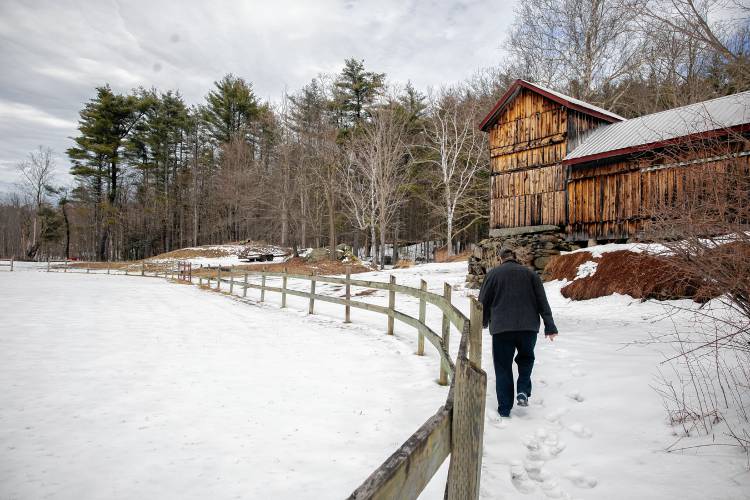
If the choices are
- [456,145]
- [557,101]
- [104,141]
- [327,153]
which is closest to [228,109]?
[104,141]

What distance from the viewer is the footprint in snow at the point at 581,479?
2.86m

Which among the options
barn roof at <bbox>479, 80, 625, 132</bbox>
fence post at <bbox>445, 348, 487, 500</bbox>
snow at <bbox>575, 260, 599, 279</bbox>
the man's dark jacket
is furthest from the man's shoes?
barn roof at <bbox>479, 80, 625, 132</bbox>

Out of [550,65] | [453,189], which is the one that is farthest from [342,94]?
[550,65]

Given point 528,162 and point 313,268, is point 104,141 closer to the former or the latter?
point 313,268

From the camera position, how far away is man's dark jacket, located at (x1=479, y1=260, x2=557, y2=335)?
163 inches

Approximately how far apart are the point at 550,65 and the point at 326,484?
977 inches

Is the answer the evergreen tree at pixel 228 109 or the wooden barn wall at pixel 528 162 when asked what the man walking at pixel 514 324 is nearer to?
the wooden barn wall at pixel 528 162

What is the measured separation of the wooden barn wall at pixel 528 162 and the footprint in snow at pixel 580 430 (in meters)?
11.7

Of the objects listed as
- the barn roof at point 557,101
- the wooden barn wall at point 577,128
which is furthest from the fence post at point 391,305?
the barn roof at point 557,101

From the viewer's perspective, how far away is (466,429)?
1621 millimetres

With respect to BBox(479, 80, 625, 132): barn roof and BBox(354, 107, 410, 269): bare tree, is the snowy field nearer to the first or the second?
BBox(479, 80, 625, 132): barn roof

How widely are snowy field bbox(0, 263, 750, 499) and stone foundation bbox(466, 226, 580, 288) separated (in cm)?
653

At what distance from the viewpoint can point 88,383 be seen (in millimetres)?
4973

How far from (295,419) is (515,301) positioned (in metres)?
2.70
